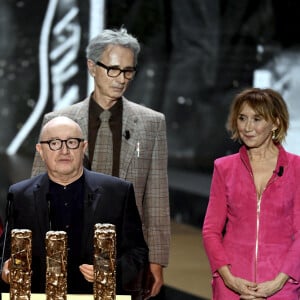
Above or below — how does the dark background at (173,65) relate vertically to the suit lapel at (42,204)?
above

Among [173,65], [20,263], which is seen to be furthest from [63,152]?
[173,65]

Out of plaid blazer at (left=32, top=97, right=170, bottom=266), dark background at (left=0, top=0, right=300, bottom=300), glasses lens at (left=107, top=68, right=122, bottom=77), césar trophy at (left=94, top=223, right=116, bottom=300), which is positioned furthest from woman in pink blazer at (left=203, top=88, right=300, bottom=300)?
dark background at (left=0, top=0, right=300, bottom=300)

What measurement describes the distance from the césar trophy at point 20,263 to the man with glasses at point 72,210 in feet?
1.37

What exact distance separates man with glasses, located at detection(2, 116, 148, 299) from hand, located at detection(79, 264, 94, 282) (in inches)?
4.9

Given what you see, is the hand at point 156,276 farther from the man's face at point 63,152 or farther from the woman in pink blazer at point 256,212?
the man's face at point 63,152

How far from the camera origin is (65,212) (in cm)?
329

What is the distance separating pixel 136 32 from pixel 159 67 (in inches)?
10.6

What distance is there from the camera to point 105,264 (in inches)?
110

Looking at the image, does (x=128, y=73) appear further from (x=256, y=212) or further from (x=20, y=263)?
(x=20, y=263)

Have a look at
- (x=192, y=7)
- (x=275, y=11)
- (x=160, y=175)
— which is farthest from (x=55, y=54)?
(x=160, y=175)

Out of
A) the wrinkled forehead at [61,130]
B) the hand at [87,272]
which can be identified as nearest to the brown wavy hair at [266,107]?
the wrinkled forehead at [61,130]

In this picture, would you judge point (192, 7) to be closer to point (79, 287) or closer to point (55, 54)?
point (55, 54)

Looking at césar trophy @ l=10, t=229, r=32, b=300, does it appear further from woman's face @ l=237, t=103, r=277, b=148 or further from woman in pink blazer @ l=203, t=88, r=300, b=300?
woman's face @ l=237, t=103, r=277, b=148

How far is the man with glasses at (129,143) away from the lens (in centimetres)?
379
